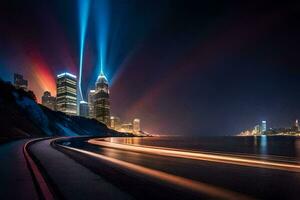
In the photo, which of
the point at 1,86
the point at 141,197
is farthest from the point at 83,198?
the point at 1,86

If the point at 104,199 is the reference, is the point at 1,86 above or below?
above

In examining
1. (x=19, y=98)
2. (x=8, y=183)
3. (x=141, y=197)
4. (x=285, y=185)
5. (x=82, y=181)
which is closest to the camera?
(x=141, y=197)

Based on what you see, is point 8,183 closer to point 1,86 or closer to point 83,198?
point 83,198

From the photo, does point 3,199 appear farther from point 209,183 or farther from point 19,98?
point 19,98

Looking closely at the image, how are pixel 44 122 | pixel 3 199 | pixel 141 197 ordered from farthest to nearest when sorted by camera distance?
1. pixel 44 122
2. pixel 141 197
3. pixel 3 199

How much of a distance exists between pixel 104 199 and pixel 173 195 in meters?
2.26

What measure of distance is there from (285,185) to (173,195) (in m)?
4.99

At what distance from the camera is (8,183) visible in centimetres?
986

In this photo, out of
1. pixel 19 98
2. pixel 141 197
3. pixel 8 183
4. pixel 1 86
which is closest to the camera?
pixel 141 197

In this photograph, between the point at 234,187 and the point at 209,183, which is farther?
the point at 209,183

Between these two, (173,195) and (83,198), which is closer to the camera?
(83,198)

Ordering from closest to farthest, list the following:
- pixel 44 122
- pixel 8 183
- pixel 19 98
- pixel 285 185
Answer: pixel 8 183, pixel 285 185, pixel 19 98, pixel 44 122

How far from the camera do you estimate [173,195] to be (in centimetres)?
917

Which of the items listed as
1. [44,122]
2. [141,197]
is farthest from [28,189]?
[44,122]
